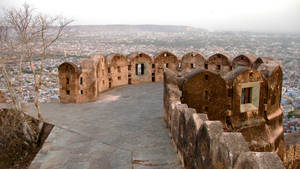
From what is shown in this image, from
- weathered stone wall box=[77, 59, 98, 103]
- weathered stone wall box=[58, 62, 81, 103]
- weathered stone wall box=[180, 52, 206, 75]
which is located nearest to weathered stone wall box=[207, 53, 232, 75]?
weathered stone wall box=[180, 52, 206, 75]

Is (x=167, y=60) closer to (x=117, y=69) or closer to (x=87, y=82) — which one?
(x=117, y=69)

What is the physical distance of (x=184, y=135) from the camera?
22.3 feet

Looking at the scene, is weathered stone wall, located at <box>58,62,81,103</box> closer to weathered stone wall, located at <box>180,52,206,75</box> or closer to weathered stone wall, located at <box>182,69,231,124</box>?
weathered stone wall, located at <box>182,69,231,124</box>

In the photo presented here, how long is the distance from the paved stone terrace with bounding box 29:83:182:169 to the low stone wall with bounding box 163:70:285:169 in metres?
0.90

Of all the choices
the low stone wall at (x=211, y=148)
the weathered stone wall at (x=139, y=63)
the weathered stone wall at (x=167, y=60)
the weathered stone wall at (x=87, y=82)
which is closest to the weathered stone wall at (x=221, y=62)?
the weathered stone wall at (x=167, y=60)

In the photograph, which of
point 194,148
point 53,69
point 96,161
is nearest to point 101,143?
point 96,161

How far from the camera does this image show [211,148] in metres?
4.86

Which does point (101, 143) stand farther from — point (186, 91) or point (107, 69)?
point (107, 69)

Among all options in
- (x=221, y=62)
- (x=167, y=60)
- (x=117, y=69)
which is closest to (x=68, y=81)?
(x=117, y=69)

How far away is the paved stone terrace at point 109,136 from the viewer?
7625 mm

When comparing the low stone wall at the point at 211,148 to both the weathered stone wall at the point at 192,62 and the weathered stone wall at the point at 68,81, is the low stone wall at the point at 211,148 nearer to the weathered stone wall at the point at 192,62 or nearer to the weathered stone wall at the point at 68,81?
the weathered stone wall at the point at 68,81

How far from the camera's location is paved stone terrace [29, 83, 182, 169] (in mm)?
7625

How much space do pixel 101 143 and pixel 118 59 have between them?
834 cm

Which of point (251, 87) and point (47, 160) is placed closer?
point (47, 160)
